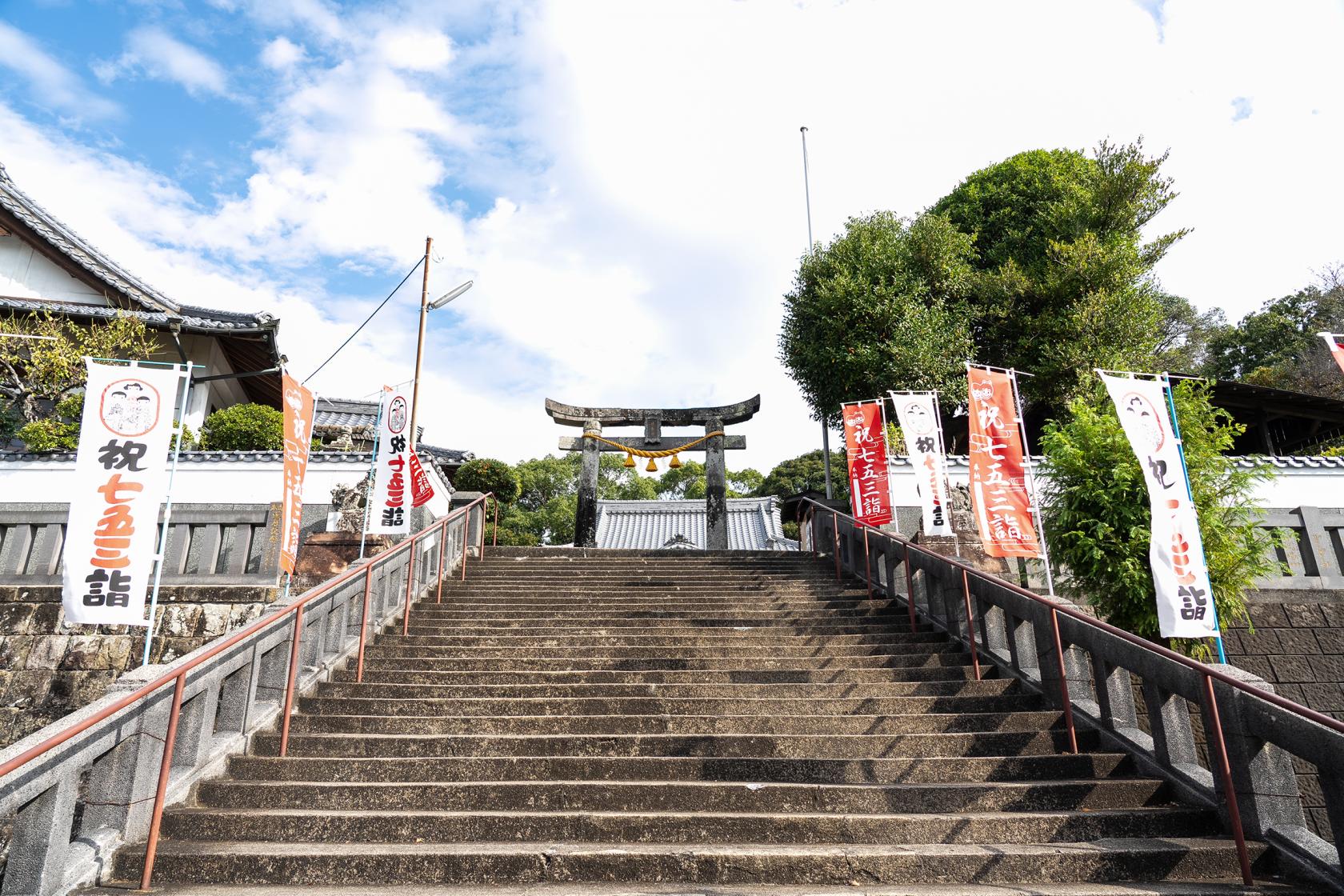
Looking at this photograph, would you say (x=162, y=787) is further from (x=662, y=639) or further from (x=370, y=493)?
(x=370, y=493)

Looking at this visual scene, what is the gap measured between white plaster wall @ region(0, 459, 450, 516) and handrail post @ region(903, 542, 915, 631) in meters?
7.65

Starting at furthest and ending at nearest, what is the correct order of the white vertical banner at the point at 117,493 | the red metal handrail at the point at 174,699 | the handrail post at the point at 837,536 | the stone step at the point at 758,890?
the handrail post at the point at 837,536 < the white vertical banner at the point at 117,493 < the stone step at the point at 758,890 < the red metal handrail at the point at 174,699

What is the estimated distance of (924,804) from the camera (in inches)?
184

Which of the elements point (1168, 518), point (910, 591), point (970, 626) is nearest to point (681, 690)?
point (970, 626)

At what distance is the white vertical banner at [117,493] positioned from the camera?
18.4ft

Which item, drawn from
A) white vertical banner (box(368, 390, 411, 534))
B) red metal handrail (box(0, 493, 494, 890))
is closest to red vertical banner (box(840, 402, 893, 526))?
white vertical banner (box(368, 390, 411, 534))

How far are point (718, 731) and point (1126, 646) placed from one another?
3.28 metres

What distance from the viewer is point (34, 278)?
14961 mm

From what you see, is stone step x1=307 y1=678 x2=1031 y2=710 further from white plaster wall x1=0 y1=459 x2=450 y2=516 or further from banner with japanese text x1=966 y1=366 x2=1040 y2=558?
white plaster wall x1=0 y1=459 x2=450 y2=516

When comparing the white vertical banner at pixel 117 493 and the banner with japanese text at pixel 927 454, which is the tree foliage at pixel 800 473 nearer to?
the banner with japanese text at pixel 927 454

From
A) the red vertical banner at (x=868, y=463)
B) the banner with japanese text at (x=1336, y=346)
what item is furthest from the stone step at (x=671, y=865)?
the red vertical banner at (x=868, y=463)

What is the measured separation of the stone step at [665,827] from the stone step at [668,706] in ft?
5.24

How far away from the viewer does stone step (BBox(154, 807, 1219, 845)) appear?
169 inches

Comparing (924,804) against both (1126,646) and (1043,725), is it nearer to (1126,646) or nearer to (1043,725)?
(1043,725)
